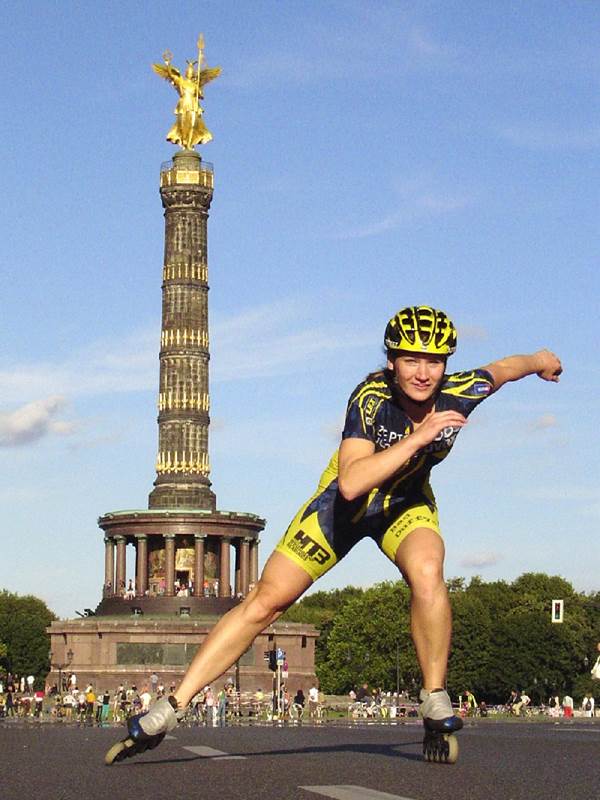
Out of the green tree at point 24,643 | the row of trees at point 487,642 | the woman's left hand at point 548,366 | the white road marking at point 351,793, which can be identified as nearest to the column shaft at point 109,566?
the row of trees at point 487,642

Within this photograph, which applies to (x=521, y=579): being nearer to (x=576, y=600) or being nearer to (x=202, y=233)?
(x=576, y=600)

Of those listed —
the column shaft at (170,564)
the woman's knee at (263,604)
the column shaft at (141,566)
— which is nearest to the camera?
the woman's knee at (263,604)

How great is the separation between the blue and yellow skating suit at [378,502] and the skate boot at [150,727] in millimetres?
1072

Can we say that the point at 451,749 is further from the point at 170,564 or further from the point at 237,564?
the point at 237,564

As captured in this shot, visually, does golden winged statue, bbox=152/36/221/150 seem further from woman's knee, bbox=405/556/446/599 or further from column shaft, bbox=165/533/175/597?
woman's knee, bbox=405/556/446/599

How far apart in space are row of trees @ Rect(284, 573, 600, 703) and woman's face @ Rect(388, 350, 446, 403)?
289ft

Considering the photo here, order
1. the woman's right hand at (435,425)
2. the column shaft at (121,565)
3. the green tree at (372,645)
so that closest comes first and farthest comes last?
the woman's right hand at (435,425) < the column shaft at (121,565) < the green tree at (372,645)

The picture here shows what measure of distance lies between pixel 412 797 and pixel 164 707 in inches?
93.4

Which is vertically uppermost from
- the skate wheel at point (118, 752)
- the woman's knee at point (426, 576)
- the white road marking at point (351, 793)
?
the woman's knee at point (426, 576)

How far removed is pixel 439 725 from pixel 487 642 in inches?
4013

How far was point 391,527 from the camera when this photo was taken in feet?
32.4

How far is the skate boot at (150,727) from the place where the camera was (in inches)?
367

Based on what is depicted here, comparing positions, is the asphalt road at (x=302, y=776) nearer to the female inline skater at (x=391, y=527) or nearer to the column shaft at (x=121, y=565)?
the female inline skater at (x=391, y=527)

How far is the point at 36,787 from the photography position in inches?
326
